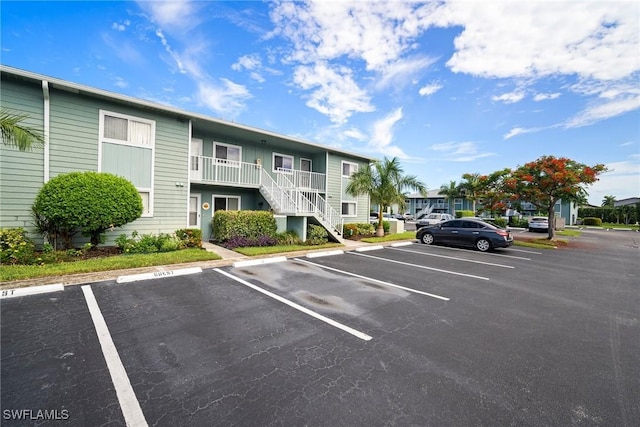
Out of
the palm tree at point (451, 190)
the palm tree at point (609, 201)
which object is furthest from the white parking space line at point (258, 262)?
the palm tree at point (609, 201)

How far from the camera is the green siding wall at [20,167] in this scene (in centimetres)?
764

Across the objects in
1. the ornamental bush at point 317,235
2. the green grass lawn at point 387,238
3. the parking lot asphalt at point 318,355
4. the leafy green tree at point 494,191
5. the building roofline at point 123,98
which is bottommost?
the parking lot asphalt at point 318,355

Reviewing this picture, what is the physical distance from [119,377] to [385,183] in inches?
577

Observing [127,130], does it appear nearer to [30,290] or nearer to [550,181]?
[30,290]

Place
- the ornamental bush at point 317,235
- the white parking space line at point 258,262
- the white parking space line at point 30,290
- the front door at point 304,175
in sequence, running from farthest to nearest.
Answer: the front door at point 304,175, the ornamental bush at point 317,235, the white parking space line at point 258,262, the white parking space line at point 30,290

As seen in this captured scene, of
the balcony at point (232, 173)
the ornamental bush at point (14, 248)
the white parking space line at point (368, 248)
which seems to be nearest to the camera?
the ornamental bush at point (14, 248)

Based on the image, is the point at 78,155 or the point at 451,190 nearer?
the point at 78,155

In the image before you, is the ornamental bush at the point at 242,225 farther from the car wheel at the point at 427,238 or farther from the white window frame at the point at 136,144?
the car wheel at the point at 427,238

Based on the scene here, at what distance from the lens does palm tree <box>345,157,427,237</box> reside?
15523mm

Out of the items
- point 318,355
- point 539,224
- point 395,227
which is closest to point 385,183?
point 395,227

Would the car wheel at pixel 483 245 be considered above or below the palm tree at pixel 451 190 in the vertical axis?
below

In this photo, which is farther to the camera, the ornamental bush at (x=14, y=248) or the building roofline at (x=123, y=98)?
the building roofline at (x=123, y=98)

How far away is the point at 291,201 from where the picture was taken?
1259cm

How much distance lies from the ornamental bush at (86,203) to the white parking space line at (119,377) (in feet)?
15.9
